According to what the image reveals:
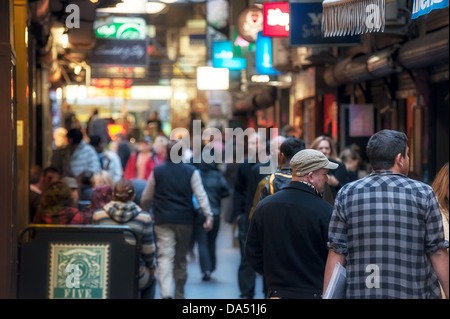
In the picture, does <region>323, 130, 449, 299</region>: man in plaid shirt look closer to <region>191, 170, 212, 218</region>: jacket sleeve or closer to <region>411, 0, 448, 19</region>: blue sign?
<region>411, 0, 448, 19</region>: blue sign

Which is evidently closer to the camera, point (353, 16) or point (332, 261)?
point (332, 261)

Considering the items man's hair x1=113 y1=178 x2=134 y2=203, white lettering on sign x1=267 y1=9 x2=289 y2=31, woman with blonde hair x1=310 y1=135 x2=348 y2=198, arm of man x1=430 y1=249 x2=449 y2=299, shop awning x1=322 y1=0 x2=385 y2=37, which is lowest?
arm of man x1=430 y1=249 x2=449 y2=299

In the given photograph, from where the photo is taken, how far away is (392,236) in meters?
5.00

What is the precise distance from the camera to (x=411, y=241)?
16.3 ft

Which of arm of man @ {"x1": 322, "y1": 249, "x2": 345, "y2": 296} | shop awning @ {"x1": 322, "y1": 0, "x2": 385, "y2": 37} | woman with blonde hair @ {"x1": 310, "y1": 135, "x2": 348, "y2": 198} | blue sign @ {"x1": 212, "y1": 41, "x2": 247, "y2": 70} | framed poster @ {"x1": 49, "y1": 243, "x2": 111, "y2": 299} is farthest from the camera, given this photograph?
blue sign @ {"x1": 212, "y1": 41, "x2": 247, "y2": 70}

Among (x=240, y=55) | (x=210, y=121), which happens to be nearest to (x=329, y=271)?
(x=240, y=55)

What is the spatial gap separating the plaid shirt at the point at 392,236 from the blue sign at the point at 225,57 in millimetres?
20527

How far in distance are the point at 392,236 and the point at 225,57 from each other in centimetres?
2102

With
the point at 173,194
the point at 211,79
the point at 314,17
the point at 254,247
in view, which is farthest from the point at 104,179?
the point at 211,79

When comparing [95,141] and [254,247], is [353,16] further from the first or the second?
[95,141]

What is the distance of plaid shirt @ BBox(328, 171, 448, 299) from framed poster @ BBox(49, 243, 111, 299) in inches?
128

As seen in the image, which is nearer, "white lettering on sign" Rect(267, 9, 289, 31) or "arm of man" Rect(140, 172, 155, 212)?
"arm of man" Rect(140, 172, 155, 212)

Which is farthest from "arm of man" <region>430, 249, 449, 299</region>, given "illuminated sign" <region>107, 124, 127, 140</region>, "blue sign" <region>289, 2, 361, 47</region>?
"illuminated sign" <region>107, 124, 127, 140</region>

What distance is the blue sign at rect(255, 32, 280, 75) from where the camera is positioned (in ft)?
65.9
